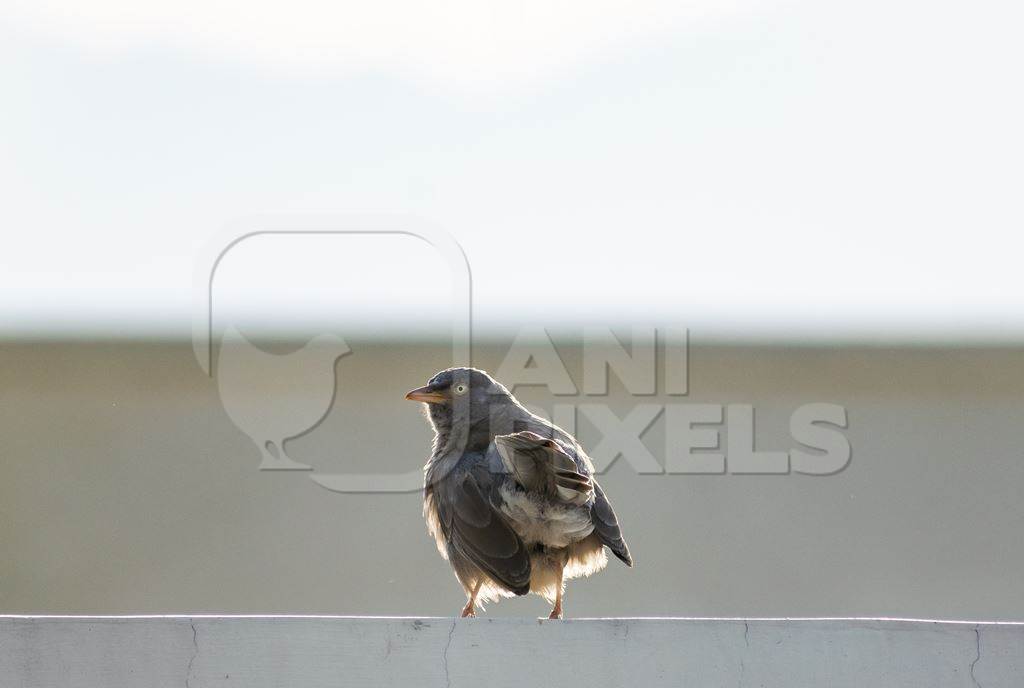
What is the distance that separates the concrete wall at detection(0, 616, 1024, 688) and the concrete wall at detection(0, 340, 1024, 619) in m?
5.62

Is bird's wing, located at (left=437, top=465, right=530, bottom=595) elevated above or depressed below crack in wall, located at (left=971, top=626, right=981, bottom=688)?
above

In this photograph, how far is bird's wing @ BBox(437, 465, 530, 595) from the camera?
176 inches

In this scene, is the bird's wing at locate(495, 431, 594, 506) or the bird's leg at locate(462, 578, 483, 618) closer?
the bird's wing at locate(495, 431, 594, 506)

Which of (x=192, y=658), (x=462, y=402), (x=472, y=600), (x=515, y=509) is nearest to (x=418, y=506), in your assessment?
(x=462, y=402)

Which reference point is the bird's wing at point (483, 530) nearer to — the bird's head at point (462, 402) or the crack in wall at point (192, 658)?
the bird's head at point (462, 402)

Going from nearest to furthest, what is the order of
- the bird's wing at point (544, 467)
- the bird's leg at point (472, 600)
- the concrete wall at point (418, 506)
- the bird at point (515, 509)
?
the bird's wing at point (544, 467), the bird at point (515, 509), the bird's leg at point (472, 600), the concrete wall at point (418, 506)

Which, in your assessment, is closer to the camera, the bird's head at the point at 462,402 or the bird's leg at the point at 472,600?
the bird's leg at the point at 472,600

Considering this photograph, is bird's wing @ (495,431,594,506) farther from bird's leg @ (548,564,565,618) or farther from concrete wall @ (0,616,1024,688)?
concrete wall @ (0,616,1024,688)

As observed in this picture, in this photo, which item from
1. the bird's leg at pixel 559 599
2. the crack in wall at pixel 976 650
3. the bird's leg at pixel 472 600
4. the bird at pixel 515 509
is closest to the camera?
the crack in wall at pixel 976 650

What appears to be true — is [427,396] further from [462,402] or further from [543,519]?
[543,519]

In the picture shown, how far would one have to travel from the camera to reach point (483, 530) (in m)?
4.61

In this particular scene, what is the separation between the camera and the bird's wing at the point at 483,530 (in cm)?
447

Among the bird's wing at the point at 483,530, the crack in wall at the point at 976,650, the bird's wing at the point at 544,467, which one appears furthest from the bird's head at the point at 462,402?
the crack in wall at the point at 976,650

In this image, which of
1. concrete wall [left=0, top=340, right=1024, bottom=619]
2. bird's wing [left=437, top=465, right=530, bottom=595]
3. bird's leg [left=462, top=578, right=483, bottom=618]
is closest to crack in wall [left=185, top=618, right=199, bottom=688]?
bird's wing [left=437, top=465, right=530, bottom=595]
